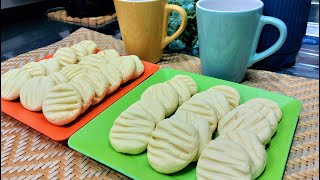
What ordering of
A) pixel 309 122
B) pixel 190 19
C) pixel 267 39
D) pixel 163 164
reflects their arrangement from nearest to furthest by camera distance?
pixel 163 164, pixel 309 122, pixel 267 39, pixel 190 19

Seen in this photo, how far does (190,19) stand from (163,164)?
1.37 feet

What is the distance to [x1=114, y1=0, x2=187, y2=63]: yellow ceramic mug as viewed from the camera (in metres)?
0.55

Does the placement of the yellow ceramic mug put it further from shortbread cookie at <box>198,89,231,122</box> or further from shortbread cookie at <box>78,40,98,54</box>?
shortbread cookie at <box>198,89,231,122</box>

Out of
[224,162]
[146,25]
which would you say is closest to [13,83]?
[146,25]

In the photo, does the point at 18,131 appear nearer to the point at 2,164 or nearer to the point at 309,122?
the point at 2,164

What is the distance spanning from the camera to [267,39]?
1.79 feet

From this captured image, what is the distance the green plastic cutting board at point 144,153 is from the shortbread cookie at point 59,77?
0.33 feet

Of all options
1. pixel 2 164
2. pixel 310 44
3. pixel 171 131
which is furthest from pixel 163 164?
pixel 310 44

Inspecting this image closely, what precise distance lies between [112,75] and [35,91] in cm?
12

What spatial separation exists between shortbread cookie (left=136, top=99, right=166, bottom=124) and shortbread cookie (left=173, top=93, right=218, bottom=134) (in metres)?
0.02

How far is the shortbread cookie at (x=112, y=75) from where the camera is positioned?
48cm

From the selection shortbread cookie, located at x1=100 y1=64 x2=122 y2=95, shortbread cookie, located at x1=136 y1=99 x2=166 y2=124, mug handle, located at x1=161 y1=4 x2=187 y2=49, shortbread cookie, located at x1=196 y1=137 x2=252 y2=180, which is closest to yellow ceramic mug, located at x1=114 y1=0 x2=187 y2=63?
mug handle, located at x1=161 y1=4 x2=187 y2=49

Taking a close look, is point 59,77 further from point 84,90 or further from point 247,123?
point 247,123

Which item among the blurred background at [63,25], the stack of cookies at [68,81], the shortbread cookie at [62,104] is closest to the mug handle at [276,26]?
the blurred background at [63,25]
